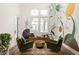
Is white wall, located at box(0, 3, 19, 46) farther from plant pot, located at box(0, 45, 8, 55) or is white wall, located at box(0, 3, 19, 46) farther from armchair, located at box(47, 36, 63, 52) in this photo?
armchair, located at box(47, 36, 63, 52)

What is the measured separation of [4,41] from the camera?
2445 mm

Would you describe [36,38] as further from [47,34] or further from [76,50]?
[76,50]

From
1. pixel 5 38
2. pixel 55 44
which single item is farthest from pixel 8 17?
pixel 55 44

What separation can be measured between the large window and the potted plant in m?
0.22

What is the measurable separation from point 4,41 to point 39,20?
0.33 m

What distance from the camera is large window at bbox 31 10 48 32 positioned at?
2447mm

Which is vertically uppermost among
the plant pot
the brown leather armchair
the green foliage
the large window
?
the large window

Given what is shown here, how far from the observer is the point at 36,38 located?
2.46 meters

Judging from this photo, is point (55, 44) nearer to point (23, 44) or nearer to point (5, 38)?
point (23, 44)

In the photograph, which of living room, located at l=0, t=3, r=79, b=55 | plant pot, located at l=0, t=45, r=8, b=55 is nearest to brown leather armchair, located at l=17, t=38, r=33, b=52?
living room, located at l=0, t=3, r=79, b=55

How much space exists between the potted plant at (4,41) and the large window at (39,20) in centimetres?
22

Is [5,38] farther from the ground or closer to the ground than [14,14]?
closer to the ground

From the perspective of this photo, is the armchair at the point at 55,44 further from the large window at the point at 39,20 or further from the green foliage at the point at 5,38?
the green foliage at the point at 5,38
